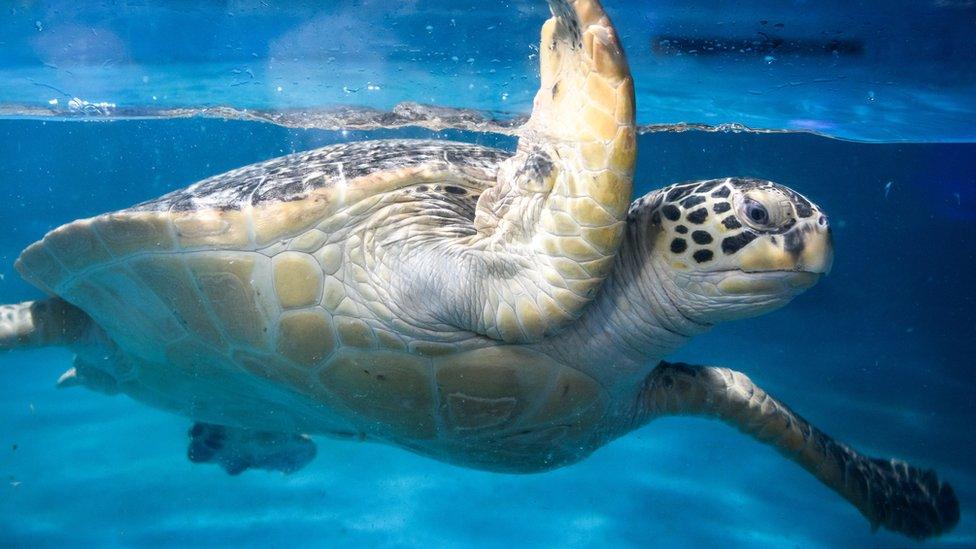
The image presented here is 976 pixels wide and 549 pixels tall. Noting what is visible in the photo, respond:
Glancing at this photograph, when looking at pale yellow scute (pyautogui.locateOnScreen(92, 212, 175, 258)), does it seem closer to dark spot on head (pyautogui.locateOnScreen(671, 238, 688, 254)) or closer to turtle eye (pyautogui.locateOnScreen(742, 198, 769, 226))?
dark spot on head (pyautogui.locateOnScreen(671, 238, 688, 254))

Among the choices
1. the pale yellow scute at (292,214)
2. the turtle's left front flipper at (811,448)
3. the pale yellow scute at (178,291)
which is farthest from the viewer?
the turtle's left front flipper at (811,448)

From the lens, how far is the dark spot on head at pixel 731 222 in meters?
2.11

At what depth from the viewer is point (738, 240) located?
6.88 feet

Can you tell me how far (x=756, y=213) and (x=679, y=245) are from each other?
11.2 inches

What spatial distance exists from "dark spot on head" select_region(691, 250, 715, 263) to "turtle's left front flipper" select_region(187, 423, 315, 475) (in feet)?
12.1

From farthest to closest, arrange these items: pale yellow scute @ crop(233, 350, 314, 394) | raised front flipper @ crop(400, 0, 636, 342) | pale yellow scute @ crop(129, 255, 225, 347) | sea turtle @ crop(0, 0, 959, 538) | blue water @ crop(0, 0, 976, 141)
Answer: blue water @ crop(0, 0, 976, 141)
pale yellow scute @ crop(233, 350, 314, 394)
pale yellow scute @ crop(129, 255, 225, 347)
sea turtle @ crop(0, 0, 959, 538)
raised front flipper @ crop(400, 0, 636, 342)

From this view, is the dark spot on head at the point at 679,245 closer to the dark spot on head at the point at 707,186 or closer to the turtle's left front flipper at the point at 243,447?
the dark spot on head at the point at 707,186

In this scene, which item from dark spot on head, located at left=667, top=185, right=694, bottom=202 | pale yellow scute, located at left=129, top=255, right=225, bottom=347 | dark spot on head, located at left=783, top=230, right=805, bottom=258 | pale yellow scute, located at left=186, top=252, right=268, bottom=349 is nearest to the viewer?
dark spot on head, located at left=783, top=230, right=805, bottom=258

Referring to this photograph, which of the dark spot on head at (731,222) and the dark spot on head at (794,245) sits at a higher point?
the dark spot on head at (731,222)

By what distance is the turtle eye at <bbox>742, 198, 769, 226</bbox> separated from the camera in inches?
82.5

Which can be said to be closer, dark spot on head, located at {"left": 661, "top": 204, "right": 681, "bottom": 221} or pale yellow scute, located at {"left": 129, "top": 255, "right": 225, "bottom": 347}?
dark spot on head, located at {"left": 661, "top": 204, "right": 681, "bottom": 221}

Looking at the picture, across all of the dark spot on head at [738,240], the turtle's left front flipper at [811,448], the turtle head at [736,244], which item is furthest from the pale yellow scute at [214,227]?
the turtle's left front flipper at [811,448]

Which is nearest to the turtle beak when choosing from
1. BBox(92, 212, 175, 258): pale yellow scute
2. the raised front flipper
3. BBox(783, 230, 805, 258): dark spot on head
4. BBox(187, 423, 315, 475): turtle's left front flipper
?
BBox(783, 230, 805, 258): dark spot on head

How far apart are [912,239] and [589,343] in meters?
17.0
